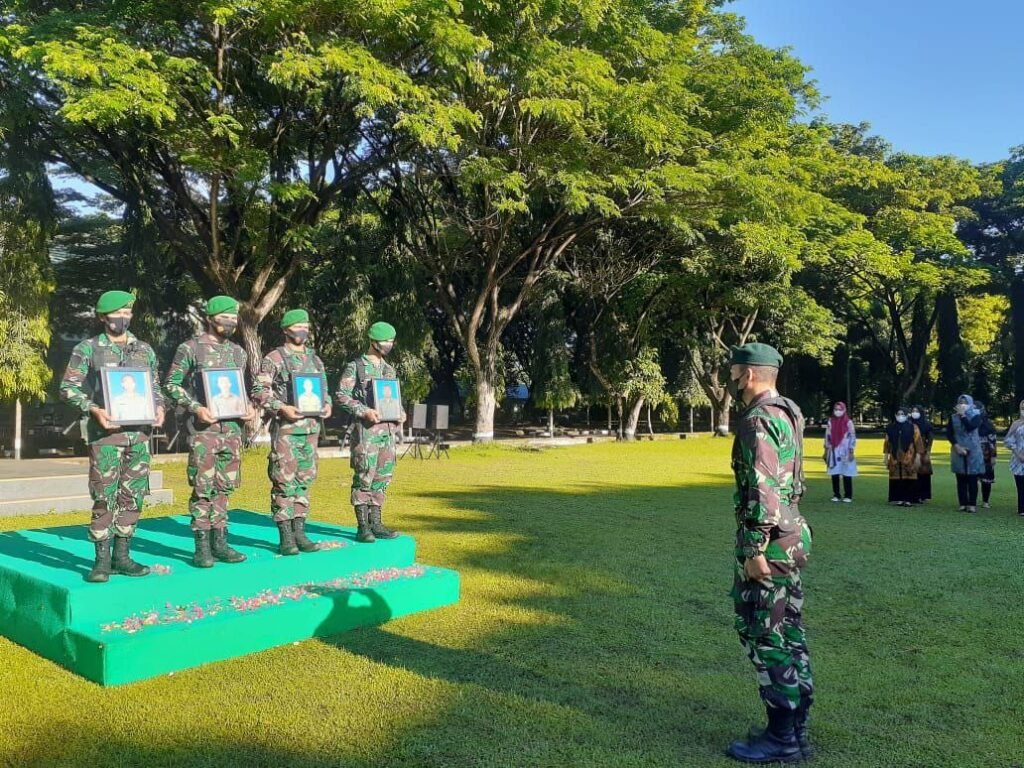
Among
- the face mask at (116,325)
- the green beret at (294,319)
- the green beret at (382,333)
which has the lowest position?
the face mask at (116,325)

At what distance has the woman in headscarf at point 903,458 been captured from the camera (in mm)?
12555

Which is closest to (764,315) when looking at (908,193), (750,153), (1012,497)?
(908,193)

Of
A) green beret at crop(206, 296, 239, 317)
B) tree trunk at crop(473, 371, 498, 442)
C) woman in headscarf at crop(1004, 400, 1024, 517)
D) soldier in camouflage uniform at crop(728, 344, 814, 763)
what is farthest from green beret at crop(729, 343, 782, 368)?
tree trunk at crop(473, 371, 498, 442)

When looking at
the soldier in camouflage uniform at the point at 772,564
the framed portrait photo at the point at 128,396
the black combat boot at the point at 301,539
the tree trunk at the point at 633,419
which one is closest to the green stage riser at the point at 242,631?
the black combat boot at the point at 301,539

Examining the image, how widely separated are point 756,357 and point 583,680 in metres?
2.19

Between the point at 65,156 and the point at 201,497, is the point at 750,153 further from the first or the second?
the point at 201,497

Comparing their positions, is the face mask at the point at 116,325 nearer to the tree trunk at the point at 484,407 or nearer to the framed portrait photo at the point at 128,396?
the framed portrait photo at the point at 128,396

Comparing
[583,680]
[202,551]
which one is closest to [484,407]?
[202,551]

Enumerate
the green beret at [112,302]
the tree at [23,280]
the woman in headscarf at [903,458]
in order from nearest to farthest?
1. the green beret at [112,302]
2. the woman in headscarf at [903,458]
3. the tree at [23,280]

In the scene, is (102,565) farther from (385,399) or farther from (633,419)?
(633,419)

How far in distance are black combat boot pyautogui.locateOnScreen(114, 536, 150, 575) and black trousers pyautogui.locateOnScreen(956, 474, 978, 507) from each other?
1131cm

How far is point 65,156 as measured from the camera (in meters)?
17.2

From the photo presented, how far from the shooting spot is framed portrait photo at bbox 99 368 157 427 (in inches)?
205

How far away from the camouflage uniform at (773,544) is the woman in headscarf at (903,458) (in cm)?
1009
